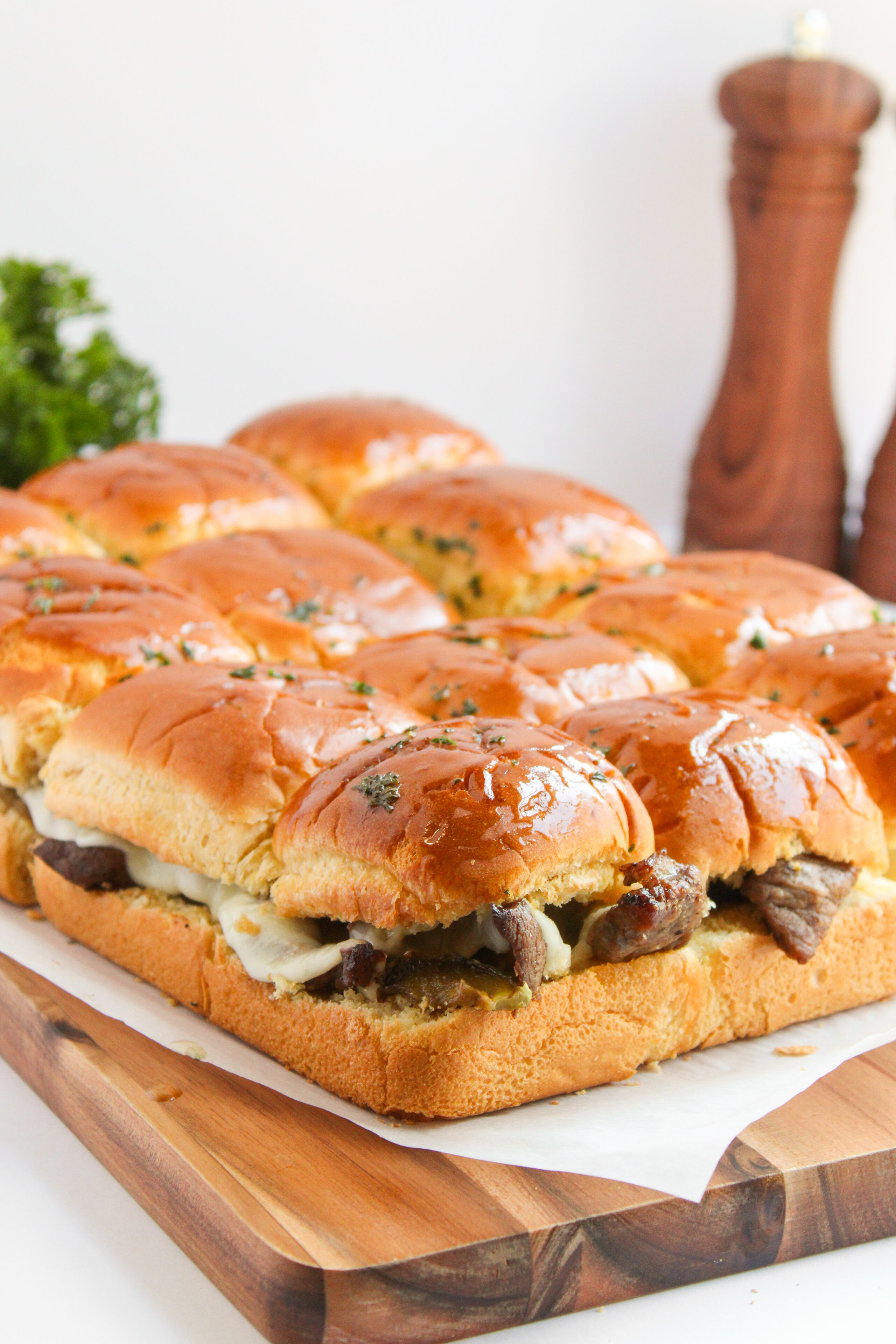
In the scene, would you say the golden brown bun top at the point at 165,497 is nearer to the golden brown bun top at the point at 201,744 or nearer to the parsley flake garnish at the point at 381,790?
the golden brown bun top at the point at 201,744

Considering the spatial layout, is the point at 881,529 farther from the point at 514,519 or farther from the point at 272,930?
the point at 272,930

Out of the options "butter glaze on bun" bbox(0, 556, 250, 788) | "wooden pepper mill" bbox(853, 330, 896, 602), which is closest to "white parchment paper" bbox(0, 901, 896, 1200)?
"butter glaze on bun" bbox(0, 556, 250, 788)

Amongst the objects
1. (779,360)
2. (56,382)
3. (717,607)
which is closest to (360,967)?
(717,607)

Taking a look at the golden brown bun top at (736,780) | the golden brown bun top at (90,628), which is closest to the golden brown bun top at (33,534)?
the golden brown bun top at (90,628)

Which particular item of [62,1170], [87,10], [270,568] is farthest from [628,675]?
[87,10]

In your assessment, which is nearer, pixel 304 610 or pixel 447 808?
pixel 447 808
